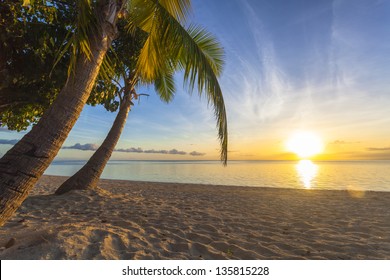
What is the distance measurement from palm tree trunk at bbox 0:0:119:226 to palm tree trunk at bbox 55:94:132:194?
4.75 meters

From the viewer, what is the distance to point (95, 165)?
25.2 feet

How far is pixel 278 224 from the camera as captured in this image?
515cm

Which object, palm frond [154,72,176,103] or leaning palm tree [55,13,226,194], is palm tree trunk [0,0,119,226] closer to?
leaning palm tree [55,13,226,194]

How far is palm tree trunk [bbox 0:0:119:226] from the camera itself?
8.68 ft

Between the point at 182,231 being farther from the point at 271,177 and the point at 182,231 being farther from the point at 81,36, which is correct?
the point at 271,177

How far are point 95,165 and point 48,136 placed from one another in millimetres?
5077

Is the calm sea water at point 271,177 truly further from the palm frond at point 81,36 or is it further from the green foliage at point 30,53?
the palm frond at point 81,36

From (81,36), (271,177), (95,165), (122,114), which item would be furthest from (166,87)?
(271,177)

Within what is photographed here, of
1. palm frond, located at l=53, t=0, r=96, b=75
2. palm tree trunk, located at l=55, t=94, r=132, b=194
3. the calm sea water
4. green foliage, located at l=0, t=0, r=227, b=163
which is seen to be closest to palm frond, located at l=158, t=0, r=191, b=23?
green foliage, located at l=0, t=0, r=227, b=163

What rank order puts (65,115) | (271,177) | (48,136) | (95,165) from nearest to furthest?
(48,136) → (65,115) → (95,165) → (271,177)

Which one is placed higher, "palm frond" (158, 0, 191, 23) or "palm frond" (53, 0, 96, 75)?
"palm frond" (158, 0, 191, 23)

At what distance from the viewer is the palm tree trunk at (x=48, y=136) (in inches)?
104

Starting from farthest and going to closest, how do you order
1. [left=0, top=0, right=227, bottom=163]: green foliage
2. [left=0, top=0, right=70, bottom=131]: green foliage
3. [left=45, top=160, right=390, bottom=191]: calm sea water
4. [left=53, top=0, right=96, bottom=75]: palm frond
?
[left=45, top=160, right=390, bottom=191]: calm sea water, [left=0, top=0, right=70, bottom=131]: green foliage, [left=0, top=0, right=227, bottom=163]: green foliage, [left=53, top=0, right=96, bottom=75]: palm frond
